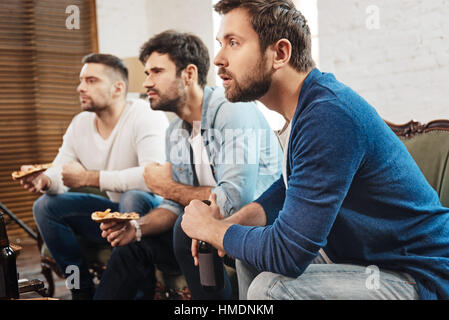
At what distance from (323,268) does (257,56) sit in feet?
1.84

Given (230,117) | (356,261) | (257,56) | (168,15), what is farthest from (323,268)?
(168,15)

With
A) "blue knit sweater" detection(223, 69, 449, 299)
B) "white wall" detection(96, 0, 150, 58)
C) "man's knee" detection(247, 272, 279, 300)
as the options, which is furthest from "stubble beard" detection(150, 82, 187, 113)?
"white wall" detection(96, 0, 150, 58)

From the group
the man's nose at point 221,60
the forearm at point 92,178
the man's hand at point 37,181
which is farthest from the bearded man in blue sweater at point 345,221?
the man's hand at point 37,181

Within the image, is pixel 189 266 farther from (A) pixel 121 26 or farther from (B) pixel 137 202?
(A) pixel 121 26

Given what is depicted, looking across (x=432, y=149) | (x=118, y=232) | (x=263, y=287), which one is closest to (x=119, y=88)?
(x=118, y=232)

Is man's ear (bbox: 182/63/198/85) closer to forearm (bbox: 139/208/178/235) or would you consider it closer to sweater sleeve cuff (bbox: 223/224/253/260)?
forearm (bbox: 139/208/178/235)

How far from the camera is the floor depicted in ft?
8.69

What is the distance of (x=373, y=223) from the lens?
1013 mm

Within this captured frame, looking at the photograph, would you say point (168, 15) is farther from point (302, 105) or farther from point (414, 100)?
point (302, 105)

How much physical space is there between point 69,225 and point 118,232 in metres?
0.65

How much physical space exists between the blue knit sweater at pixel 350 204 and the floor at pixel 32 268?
1883mm

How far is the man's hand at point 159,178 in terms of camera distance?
78.2 inches

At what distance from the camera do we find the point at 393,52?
2342mm

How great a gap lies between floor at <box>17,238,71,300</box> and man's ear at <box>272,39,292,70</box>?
76.0 inches
